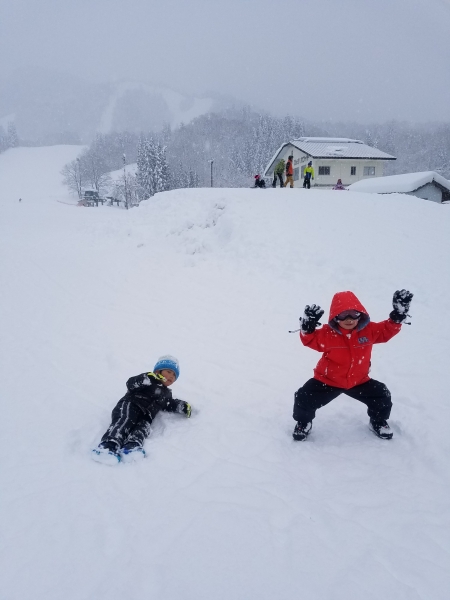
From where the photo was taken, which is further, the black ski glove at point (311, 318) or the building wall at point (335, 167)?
the building wall at point (335, 167)

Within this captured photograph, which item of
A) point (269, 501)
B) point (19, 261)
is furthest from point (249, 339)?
point (19, 261)

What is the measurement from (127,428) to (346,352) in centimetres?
219

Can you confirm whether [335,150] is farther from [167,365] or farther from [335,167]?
[167,365]

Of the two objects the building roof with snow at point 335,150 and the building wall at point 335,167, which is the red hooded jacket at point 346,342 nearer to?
the building roof with snow at point 335,150

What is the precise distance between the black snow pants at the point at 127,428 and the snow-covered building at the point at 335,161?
108 feet

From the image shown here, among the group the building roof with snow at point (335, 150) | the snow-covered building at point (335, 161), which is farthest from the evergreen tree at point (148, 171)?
the snow-covered building at point (335, 161)

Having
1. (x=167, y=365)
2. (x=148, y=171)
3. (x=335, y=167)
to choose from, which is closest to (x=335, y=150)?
(x=335, y=167)

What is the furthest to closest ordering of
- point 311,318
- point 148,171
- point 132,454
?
point 148,171
point 132,454
point 311,318

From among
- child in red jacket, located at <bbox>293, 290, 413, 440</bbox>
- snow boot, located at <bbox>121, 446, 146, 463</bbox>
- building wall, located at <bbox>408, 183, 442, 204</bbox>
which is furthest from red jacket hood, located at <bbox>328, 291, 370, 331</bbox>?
building wall, located at <bbox>408, 183, 442, 204</bbox>

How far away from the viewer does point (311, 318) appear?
2.91m

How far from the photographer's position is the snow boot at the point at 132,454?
2977mm

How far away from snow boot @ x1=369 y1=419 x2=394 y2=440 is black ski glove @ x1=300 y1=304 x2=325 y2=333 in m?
1.23

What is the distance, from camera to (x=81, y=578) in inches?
78.1

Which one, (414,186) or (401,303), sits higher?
(414,186)
